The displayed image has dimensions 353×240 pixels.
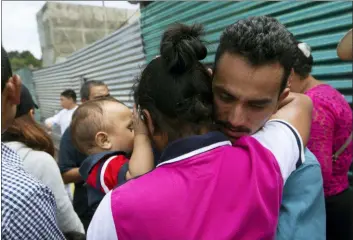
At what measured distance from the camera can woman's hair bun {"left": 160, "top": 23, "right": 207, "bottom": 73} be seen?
A: 95cm

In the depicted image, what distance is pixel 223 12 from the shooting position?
405cm

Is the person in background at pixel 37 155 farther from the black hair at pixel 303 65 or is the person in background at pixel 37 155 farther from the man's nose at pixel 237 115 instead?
the black hair at pixel 303 65

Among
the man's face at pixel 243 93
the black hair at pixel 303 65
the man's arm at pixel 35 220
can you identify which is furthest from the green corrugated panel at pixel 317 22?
the man's arm at pixel 35 220

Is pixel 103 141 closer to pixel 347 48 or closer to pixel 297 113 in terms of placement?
pixel 297 113

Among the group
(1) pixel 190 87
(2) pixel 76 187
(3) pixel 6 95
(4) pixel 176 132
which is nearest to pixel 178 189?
(4) pixel 176 132

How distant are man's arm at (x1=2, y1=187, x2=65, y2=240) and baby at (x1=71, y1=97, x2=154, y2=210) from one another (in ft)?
1.16

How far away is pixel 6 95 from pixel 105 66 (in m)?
6.79

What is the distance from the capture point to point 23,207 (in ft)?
2.86

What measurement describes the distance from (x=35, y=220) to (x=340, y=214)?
6.39 ft

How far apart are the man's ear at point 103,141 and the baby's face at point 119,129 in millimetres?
20

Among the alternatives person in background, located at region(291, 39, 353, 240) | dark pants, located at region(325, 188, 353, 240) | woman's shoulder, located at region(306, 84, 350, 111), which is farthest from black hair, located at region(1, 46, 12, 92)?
dark pants, located at region(325, 188, 353, 240)

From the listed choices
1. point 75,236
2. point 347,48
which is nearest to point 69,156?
point 75,236

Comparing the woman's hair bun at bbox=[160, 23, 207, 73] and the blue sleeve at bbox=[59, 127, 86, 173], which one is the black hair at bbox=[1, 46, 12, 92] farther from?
the blue sleeve at bbox=[59, 127, 86, 173]

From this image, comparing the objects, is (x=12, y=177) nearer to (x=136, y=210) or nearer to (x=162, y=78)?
(x=136, y=210)
